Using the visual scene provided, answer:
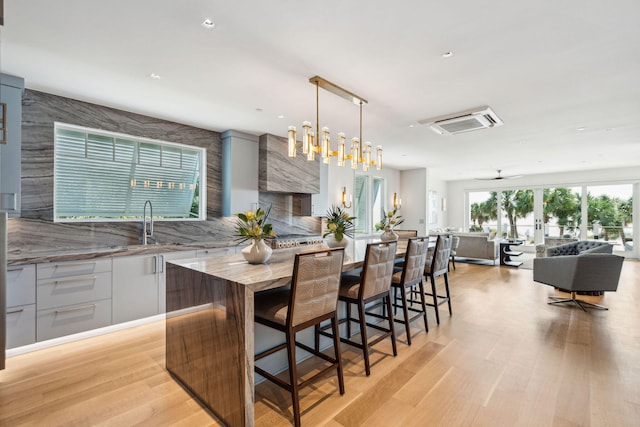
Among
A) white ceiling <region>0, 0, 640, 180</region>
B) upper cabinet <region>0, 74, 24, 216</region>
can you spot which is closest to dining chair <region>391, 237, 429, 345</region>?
white ceiling <region>0, 0, 640, 180</region>

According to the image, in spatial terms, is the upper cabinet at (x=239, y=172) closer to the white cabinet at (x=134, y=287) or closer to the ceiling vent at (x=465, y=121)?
the white cabinet at (x=134, y=287)

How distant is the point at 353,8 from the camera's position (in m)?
1.92

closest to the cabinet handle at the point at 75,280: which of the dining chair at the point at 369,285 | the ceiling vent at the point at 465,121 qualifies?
the dining chair at the point at 369,285

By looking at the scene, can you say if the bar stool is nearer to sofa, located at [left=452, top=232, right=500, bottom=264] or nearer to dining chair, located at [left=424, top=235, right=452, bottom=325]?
dining chair, located at [left=424, top=235, right=452, bottom=325]

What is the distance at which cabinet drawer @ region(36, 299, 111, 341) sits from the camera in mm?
2850

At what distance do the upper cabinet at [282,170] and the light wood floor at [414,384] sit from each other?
257cm

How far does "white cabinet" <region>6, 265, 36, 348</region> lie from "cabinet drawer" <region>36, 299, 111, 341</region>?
0.21 feet

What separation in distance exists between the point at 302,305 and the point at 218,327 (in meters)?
0.53

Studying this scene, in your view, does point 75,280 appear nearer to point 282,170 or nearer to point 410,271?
point 282,170

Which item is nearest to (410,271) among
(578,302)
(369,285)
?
(369,285)

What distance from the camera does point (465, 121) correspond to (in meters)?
3.97

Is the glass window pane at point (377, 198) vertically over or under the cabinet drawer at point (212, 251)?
over

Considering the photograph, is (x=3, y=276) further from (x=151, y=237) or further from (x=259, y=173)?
(x=259, y=173)

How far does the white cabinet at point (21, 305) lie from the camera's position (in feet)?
8.75
